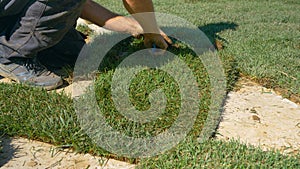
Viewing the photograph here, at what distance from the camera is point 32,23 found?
6.81 ft

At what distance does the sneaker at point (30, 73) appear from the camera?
85.2 inches

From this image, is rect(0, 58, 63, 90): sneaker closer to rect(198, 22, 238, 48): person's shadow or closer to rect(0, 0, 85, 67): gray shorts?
rect(0, 0, 85, 67): gray shorts

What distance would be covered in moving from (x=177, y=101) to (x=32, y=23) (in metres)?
0.93

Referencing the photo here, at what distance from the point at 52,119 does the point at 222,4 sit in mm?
3943

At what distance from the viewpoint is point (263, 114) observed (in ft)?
6.50

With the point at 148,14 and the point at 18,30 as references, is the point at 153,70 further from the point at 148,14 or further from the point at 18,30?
the point at 18,30

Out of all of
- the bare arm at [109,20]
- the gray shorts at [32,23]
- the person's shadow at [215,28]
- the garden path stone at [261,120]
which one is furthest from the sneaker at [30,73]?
the person's shadow at [215,28]

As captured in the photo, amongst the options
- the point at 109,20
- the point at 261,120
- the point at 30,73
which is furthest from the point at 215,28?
the point at 30,73

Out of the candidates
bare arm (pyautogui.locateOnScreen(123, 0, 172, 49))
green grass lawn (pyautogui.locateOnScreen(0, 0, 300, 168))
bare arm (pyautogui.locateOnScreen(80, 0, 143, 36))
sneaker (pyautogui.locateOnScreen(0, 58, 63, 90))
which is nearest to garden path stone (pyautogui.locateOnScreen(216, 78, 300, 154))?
green grass lawn (pyautogui.locateOnScreen(0, 0, 300, 168))

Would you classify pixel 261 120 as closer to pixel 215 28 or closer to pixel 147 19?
pixel 147 19

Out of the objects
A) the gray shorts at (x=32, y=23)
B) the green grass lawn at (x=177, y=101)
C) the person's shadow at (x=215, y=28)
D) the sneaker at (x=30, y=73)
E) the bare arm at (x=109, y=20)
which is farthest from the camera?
the person's shadow at (x=215, y=28)

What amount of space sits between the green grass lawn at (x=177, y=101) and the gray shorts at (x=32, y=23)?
25 centimetres

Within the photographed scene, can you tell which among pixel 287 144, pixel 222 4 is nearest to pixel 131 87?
pixel 287 144

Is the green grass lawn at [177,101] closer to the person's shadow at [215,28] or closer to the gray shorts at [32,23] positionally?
the person's shadow at [215,28]
